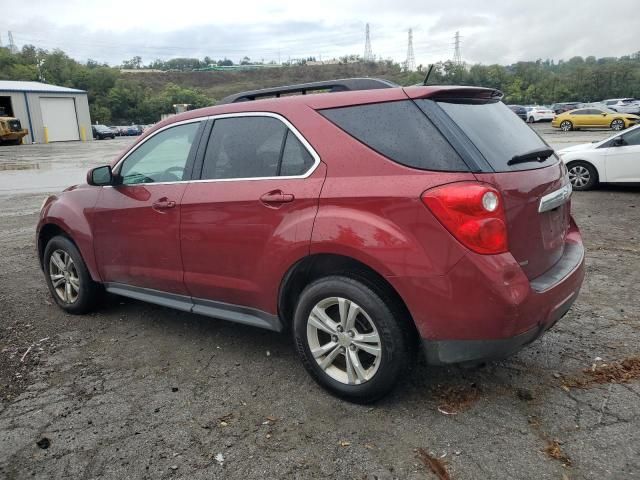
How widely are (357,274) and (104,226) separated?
2.39m

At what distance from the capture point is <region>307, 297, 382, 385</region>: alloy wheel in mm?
2949

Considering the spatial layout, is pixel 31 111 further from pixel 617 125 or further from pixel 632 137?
pixel 632 137

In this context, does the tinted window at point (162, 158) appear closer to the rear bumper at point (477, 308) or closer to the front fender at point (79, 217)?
the front fender at point (79, 217)

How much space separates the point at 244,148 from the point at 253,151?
0.09 metres

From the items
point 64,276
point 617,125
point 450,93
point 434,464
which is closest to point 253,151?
point 450,93

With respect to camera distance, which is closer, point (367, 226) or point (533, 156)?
point (367, 226)

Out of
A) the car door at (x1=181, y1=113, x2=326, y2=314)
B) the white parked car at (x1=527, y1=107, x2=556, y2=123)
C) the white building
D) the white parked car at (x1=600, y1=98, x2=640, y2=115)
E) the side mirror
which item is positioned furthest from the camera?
the white building

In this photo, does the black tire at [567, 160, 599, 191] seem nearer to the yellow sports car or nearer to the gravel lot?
the gravel lot

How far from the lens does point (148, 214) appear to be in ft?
12.9

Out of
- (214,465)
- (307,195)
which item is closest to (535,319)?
(307,195)

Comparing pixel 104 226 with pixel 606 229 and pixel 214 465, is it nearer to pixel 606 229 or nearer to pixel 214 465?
pixel 214 465

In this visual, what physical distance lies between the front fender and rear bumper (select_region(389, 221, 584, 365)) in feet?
9.34

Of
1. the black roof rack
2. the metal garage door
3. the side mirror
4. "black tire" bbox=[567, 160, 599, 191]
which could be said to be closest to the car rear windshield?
the black roof rack

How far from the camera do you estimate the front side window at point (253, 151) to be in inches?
127
